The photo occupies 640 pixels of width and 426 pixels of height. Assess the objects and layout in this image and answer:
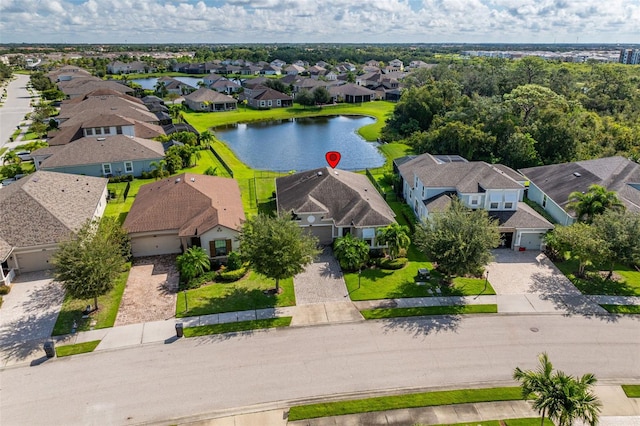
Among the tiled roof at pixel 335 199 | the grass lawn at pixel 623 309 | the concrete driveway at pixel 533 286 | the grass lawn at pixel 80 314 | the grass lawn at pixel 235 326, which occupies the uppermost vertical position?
the tiled roof at pixel 335 199

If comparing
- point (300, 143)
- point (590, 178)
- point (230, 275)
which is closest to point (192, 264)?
point (230, 275)

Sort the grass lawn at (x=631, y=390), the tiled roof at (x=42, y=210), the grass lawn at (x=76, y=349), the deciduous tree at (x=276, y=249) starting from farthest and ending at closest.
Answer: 1. the tiled roof at (x=42, y=210)
2. the deciduous tree at (x=276, y=249)
3. the grass lawn at (x=76, y=349)
4. the grass lawn at (x=631, y=390)

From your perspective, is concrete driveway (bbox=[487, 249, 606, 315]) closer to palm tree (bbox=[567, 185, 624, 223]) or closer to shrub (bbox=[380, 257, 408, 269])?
palm tree (bbox=[567, 185, 624, 223])

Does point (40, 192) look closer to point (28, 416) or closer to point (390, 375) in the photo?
point (28, 416)

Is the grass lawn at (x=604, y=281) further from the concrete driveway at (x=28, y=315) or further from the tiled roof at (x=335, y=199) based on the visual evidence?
the concrete driveway at (x=28, y=315)

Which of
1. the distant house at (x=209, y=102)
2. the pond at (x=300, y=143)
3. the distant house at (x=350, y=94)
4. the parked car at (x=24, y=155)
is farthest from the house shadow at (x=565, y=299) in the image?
the distant house at (x=350, y=94)

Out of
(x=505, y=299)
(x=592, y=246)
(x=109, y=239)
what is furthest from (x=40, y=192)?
(x=592, y=246)

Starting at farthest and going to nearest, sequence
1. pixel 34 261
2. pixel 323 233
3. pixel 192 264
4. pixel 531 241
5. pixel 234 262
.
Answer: pixel 323 233
pixel 531 241
pixel 234 262
pixel 34 261
pixel 192 264

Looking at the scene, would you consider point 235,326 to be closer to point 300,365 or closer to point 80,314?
point 300,365
